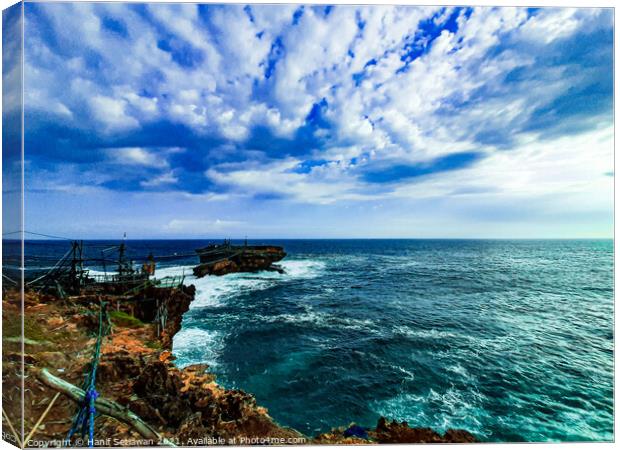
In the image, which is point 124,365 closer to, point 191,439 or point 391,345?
point 191,439

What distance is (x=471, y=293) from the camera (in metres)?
17.7

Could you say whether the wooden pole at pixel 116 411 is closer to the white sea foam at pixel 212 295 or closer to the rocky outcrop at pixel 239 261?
the white sea foam at pixel 212 295

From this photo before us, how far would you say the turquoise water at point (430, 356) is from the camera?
730 centimetres

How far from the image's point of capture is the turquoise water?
24.0ft

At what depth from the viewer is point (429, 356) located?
10.2 metres

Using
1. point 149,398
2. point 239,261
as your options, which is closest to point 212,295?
point 239,261

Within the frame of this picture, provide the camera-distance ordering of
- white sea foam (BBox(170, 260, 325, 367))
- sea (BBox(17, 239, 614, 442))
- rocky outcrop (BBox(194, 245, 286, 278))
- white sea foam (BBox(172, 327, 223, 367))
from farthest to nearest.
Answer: rocky outcrop (BBox(194, 245, 286, 278)) < white sea foam (BBox(170, 260, 325, 367)) < white sea foam (BBox(172, 327, 223, 367)) < sea (BBox(17, 239, 614, 442))

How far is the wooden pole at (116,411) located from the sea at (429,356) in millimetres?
3145

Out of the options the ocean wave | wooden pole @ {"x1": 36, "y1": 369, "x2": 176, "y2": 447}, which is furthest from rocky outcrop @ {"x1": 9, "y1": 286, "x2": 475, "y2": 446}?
the ocean wave

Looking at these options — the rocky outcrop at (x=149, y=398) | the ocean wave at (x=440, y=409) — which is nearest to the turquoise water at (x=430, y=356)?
the ocean wave at (x=440, y=409)

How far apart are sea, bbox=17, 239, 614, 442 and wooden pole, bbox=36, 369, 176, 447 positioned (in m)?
3.15

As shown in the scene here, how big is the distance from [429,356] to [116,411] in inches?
432

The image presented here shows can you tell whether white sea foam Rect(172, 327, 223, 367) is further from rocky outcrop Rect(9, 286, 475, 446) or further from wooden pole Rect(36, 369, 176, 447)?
wooden pole Rect(36, 369, 176, 447)

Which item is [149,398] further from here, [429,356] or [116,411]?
[429,356]
